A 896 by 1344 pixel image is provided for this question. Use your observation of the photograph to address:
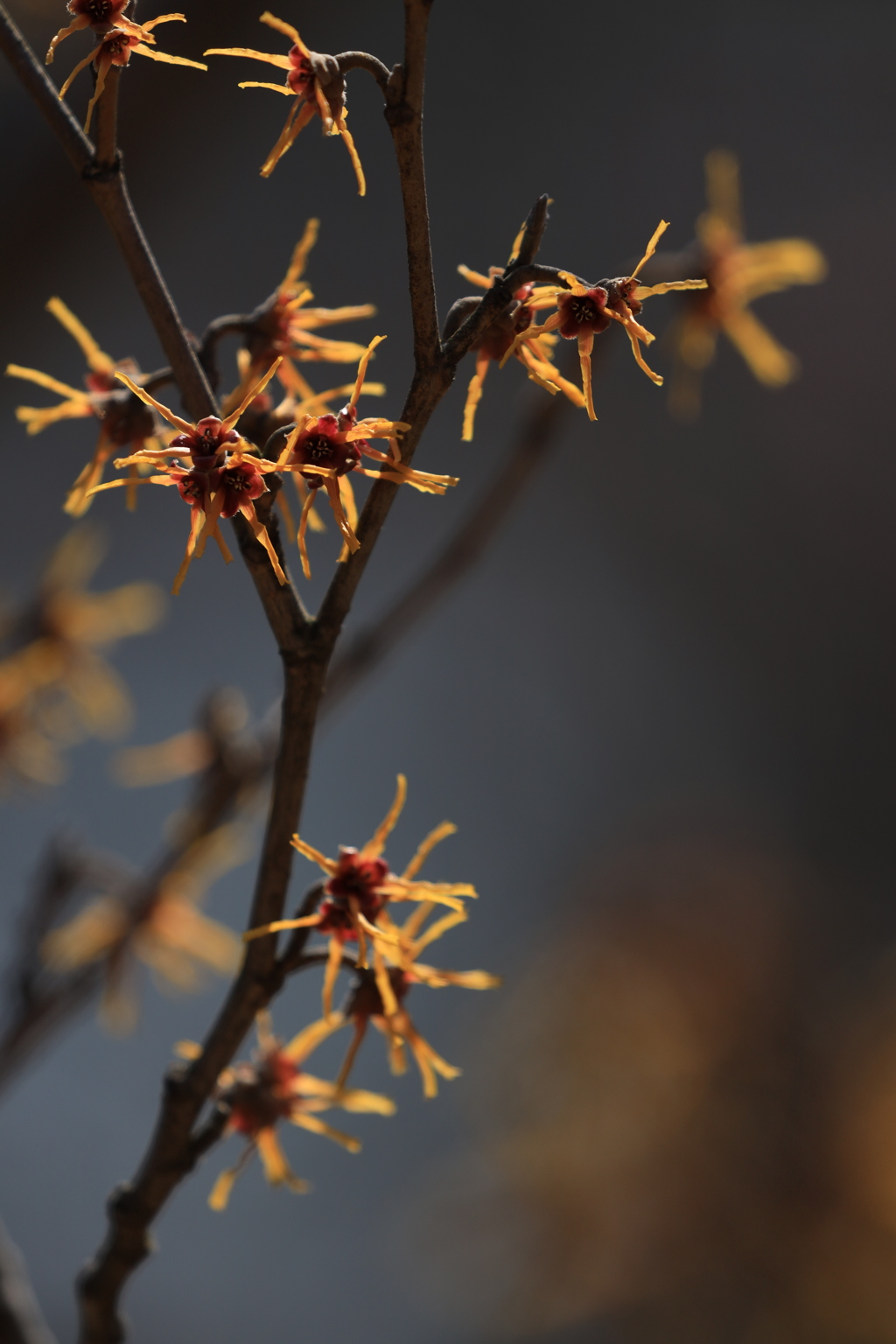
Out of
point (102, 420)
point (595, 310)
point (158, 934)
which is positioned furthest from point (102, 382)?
point (158, 934)

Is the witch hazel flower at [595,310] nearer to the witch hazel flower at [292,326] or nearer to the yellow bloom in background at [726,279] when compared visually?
the witch hazel flower at [292,326]

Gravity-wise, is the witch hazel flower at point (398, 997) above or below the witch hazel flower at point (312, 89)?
below

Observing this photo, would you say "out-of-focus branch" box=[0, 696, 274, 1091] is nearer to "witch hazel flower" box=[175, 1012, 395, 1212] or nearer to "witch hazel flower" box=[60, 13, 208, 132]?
"witch hazel flower" box=[175, 1012, 395, 1212]

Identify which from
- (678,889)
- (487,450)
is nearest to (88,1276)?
(487,450)

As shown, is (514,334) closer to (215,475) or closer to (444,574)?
(215,475)

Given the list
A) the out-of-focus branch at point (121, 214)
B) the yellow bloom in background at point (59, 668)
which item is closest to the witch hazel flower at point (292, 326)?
the out-of-focus branch at point (121, 214)

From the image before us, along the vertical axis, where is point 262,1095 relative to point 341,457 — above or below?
below

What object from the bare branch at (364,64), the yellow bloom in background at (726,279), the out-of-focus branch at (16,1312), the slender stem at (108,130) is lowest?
the out-of-focus branch at (16,1312)
